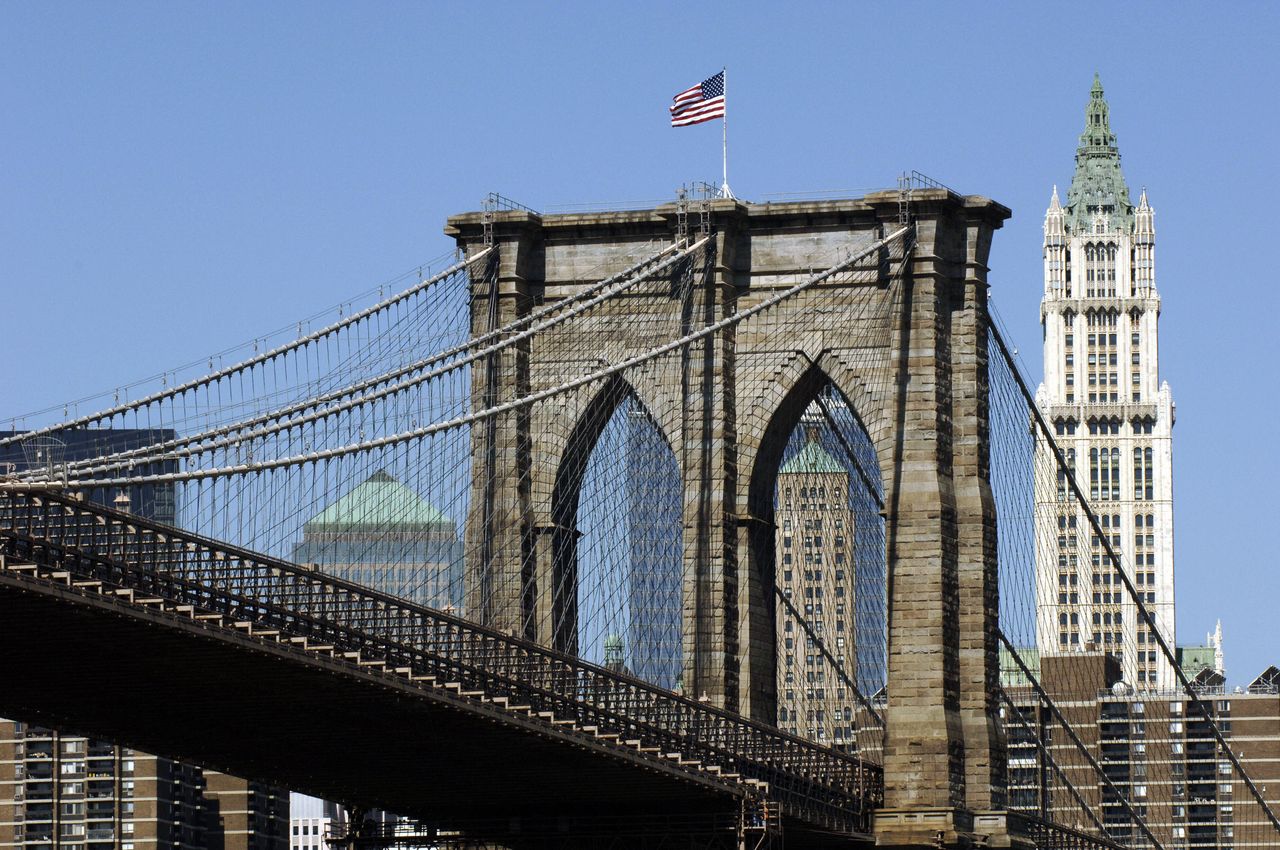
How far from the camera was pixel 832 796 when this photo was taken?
341 feet

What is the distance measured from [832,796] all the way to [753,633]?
5.60 m

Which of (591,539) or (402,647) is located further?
(591,539)

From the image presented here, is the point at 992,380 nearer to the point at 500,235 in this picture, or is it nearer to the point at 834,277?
the point at 834,277

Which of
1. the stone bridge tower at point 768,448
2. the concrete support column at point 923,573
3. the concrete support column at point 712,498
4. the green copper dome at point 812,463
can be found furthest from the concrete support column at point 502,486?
the green copper dome at point 812,463

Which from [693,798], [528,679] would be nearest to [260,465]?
[528,679]

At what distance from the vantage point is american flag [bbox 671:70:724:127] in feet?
351

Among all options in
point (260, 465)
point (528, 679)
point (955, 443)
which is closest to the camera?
point (260, 465)

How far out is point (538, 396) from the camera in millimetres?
98125

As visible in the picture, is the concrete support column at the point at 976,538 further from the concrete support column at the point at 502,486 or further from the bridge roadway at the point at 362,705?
the concrete support column at the point at 502,486

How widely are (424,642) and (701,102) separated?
2165 centimetres

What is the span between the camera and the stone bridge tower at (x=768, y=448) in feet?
340

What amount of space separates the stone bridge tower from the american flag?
9.73ft

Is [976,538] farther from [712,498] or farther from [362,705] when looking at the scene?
[362,705]

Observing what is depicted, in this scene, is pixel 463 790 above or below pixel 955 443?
below
